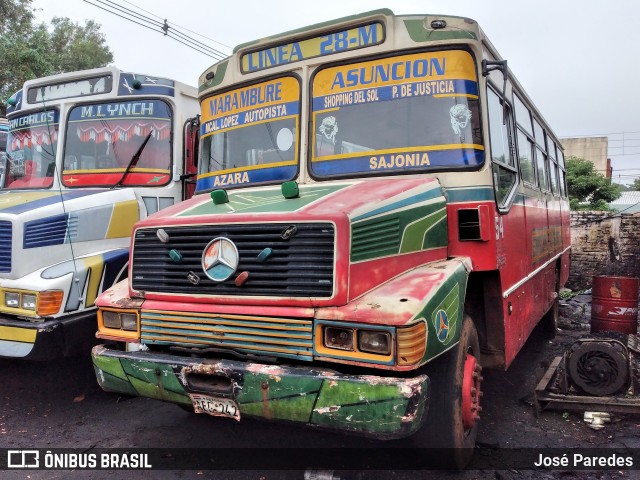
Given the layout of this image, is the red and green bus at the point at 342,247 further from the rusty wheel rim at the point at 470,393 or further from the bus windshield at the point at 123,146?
the bus windshield at the point at 123,146

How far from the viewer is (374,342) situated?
2656mm

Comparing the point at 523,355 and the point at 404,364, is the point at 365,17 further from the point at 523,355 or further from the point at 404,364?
the point at 523,355

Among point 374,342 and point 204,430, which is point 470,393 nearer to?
point 374,342

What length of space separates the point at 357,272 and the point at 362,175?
3.60 feet

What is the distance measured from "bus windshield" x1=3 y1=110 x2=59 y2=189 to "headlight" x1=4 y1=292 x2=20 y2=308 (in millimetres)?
1651

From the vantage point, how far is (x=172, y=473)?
11.3ft

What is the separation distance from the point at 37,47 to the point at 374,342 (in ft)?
57.8

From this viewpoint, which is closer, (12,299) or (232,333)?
(232,333)

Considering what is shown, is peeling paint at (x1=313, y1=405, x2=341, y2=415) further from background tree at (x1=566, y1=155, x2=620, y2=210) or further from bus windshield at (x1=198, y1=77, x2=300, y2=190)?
background tree at (x1=566, y1=155, x2=620, y2=210)

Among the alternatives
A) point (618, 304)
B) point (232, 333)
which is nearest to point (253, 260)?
point (232, 333)

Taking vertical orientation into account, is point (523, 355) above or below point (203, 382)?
below

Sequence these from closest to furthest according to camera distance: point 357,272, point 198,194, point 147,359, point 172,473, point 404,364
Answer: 1. point 404,364
2. point 357,272
3. point 147,359
4. point 172,473
5. point 198,194

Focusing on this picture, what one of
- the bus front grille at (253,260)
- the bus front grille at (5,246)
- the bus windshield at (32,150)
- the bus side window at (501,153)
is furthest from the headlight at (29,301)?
the bus side window at (501,153)

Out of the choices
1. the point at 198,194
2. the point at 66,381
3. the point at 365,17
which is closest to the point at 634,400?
the point at 365,17
